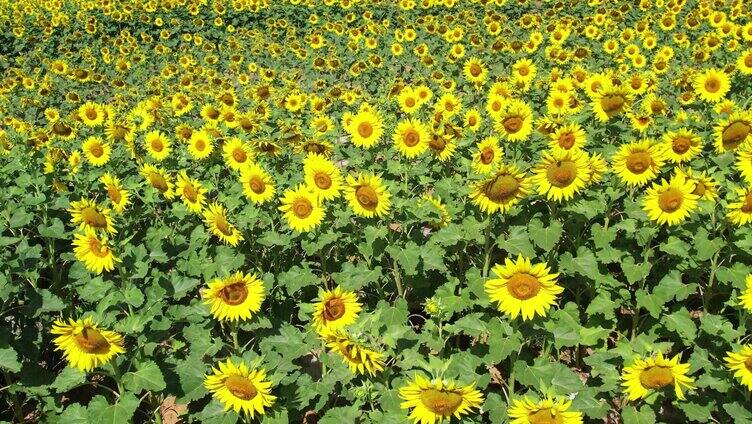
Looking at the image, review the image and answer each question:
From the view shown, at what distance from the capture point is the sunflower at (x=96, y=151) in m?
7.43

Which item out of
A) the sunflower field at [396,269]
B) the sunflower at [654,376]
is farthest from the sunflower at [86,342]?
the sunflower at [654,376]

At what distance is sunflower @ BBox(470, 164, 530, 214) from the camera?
4.09 m

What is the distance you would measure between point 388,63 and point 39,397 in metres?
12.0

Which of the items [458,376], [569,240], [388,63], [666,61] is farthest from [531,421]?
[388,63]

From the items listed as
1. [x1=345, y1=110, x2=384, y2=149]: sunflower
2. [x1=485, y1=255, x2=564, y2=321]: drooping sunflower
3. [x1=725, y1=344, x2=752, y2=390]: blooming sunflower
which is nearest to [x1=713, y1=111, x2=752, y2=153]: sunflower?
[x1=725, y1=344, x2=752, y2=390]: blooming sunflower

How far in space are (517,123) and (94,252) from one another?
4.69m

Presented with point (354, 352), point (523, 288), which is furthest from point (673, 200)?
point (354, 352)

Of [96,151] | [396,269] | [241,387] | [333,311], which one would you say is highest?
[333,311]

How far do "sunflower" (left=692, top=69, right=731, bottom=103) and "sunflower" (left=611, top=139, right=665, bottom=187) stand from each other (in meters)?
4.01

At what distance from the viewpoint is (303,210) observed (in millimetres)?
5059

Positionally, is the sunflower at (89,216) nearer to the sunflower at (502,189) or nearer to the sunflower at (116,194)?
the sunflower at (116,194)

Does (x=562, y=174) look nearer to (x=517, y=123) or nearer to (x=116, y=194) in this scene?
(x=517, y=123)

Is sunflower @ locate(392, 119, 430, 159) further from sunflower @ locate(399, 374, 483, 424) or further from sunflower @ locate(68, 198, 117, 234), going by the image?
sunflower @ locate(399, 374, 483, 424)

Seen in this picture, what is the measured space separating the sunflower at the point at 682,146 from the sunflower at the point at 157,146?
20.5ft
